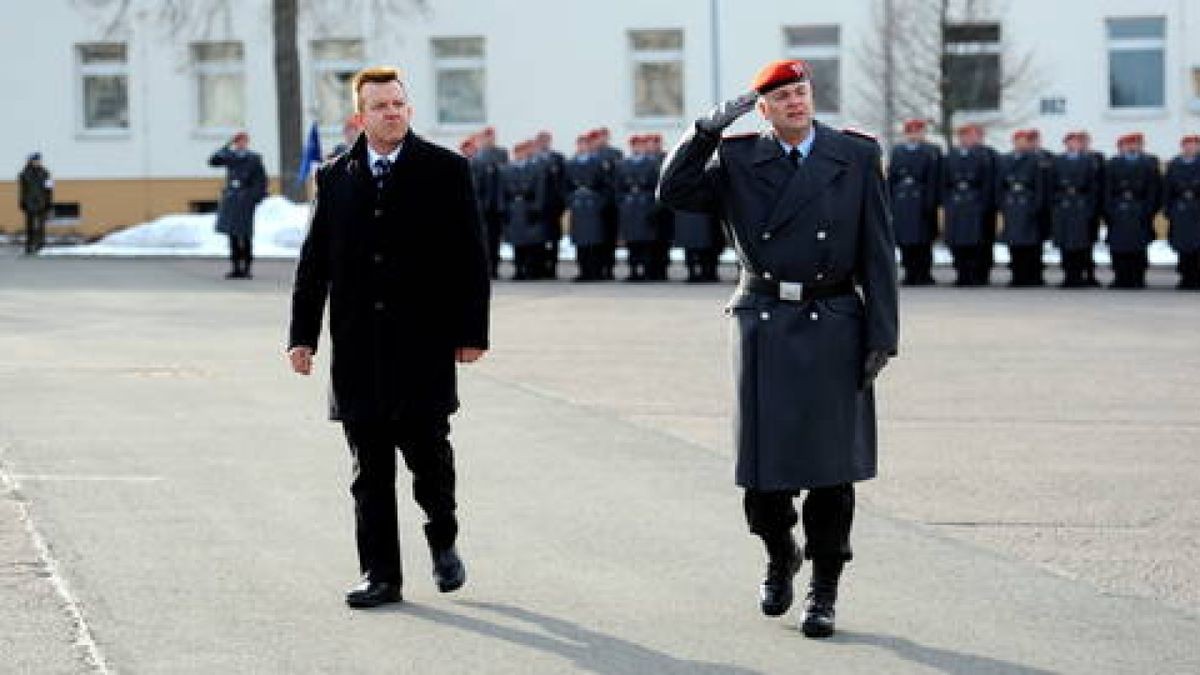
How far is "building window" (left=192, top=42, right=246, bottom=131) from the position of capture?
45125 millimetres

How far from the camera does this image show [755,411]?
8.08 m

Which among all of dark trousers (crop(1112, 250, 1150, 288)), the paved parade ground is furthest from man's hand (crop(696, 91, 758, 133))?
dark trousers (crop(1112, 250, 1150, 288))

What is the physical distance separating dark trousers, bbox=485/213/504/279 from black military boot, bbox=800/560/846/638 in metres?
23.1

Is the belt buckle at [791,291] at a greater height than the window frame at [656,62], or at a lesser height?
lesser

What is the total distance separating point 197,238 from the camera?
39625 millimetres

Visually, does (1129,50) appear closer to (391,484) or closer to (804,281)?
(391,484)

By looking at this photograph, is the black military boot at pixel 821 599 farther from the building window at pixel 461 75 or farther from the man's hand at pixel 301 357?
the building window at pixel 461 75

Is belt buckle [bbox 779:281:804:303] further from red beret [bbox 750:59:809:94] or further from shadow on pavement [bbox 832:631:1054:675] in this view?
shadow on pavement [bbox 832:631:1054:675]

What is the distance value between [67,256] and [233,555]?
95.4ft

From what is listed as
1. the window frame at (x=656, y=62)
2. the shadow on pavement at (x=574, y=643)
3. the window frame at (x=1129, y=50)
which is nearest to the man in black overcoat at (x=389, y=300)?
the shadow on pavement at (x=574, y=643)

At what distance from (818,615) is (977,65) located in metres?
33.2

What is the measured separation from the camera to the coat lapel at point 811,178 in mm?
7898

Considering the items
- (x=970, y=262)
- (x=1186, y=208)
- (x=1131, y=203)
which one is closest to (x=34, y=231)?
(x=970, y=262)

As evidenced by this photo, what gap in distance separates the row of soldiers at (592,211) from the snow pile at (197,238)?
740cm
